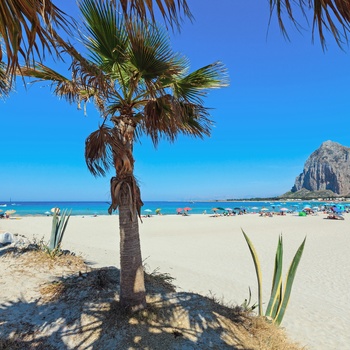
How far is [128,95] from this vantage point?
3840 mm

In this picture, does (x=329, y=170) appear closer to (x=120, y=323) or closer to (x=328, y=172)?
(x=328, y=172)

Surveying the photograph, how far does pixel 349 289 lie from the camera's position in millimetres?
7723

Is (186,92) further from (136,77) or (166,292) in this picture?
(166,292)

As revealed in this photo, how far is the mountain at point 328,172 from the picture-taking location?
160 meters

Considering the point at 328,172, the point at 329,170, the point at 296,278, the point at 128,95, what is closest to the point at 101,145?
the point at 128,95

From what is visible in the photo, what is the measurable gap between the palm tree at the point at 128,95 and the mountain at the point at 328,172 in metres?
175

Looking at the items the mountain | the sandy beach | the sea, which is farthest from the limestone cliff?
the sandy beach

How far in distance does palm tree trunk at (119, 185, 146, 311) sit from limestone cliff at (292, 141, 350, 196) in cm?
18127

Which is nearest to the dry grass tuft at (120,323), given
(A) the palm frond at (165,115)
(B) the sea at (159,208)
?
(A) the palm frond at (165,115)

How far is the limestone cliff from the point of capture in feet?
524

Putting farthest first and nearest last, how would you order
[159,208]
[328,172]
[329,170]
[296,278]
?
[328,172], [329,170], [159,208], [296,278]

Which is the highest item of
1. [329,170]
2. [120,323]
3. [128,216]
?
[329,170]

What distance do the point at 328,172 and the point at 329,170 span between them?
2376 mm

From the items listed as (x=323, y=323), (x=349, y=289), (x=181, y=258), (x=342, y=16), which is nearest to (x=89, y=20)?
(x=342, y=16)
